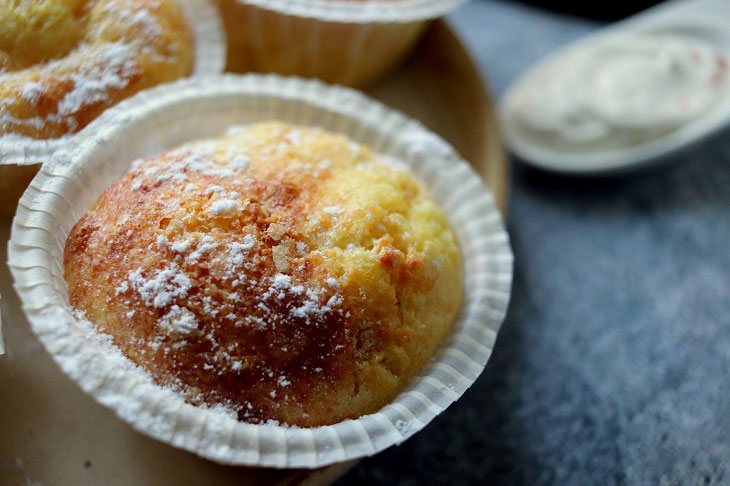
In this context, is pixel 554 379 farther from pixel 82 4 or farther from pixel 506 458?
pixel 82 4

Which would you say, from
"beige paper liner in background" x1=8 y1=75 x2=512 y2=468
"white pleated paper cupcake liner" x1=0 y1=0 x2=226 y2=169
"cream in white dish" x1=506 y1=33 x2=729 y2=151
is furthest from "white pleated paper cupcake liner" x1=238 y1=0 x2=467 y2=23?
"cream in white dish" x1=506 y1=33 x2=729 y2=151

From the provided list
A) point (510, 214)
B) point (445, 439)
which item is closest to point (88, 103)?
point (445, 439)

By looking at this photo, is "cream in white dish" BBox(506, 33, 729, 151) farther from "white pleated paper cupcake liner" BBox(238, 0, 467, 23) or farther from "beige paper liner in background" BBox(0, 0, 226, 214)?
"beige paper liner in background" BBox(0, 0, 226, 214)

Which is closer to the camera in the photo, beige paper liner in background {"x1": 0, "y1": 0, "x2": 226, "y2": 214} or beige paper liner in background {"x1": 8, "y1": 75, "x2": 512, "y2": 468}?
beige paper liner in background {"x1": 8, "y1": 75, "x2": 512, "y2": 468}

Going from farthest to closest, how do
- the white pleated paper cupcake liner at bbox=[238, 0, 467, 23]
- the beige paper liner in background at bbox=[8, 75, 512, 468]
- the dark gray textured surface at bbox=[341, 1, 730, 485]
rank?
the white pleated paper cupcake liner at bbox=[238, 0, 467, 23], the dark gray textured surface at bbox=[341, 1, 730, 485], the beige paper liner in background at bbox=[8, 75, 512, 468]

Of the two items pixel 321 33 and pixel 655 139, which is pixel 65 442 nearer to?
pixel 321 33

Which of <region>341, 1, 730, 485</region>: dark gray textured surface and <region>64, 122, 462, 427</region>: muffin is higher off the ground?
<region>64, 122, 462, 427</region>: muffin

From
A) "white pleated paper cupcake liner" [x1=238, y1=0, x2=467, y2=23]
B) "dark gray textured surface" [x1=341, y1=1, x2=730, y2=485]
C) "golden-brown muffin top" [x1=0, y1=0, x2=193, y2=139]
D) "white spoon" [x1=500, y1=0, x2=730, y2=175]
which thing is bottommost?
"dark gray textured surface" [x1=341, y1=1, x2=730, y2=485]

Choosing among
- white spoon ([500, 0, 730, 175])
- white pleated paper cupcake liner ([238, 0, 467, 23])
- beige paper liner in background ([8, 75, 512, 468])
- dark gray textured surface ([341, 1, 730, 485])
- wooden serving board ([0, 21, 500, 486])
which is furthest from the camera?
white spoon ([500, 0, 730, 175])

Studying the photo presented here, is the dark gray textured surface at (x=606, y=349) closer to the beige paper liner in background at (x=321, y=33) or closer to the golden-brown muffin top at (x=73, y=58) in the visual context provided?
the beige paper liner in background at (x=321, y=33)

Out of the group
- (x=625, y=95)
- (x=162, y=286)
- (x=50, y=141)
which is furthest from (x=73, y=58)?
(x=625, y=95)
